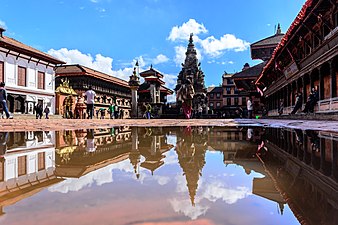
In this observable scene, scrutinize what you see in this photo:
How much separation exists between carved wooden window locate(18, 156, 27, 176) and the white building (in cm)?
2965

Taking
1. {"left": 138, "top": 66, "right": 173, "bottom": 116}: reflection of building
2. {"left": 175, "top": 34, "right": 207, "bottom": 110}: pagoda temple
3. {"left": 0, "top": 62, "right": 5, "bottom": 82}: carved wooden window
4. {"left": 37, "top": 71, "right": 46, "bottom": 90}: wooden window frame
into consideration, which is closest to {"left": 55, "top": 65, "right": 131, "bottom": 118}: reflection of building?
{"left": 37, "top": 71, "right": 46, "bottom": 90}: wooden window frame

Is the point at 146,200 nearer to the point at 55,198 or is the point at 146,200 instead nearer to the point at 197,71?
the point at 55,198

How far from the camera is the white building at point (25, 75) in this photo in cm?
2877

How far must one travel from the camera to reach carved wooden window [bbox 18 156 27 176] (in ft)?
6.88

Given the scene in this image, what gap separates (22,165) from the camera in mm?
2348

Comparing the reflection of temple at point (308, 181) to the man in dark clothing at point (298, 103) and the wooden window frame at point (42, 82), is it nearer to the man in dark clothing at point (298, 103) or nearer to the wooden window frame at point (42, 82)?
the man in dark clothing at point (298, 103)

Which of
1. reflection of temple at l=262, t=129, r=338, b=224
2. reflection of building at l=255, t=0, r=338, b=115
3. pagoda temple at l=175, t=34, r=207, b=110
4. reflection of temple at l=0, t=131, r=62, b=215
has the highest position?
pagoda temple at l=175, t=34, r=207, b=110

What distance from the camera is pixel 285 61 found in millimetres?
22516

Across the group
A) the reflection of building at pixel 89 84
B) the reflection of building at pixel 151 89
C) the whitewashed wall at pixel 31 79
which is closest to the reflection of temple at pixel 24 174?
the whitewashed wall at pixel 31 79

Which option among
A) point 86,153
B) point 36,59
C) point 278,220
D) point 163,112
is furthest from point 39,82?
point 278,220

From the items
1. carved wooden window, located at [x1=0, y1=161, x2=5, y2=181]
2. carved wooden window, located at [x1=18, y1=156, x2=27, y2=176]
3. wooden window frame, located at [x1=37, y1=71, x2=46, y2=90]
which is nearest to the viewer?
carved wooden window, located at [x1=0, y1=161, x2=5, y2=181]

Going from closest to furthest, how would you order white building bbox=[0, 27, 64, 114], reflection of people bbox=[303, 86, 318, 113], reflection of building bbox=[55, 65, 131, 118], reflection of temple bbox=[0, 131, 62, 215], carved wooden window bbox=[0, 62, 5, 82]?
reflection of temple bbox=[0, 131, 62, 215] < reflection of people bbox=[303, 86, 318, 113] < carved wooden window bbox=[0, 62, 5, 82] < white building bbox=[0, 27, 64, 114] < reflection of building bbox=[55, 65, 131, 118]

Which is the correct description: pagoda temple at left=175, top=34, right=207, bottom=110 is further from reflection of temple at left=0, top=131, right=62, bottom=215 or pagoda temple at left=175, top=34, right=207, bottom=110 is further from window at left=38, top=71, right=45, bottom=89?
reflection of temple at left=0, top=131, right=62, bottom=215

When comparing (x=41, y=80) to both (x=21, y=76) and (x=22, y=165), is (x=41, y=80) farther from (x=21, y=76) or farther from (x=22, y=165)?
(x=22, y=165)
